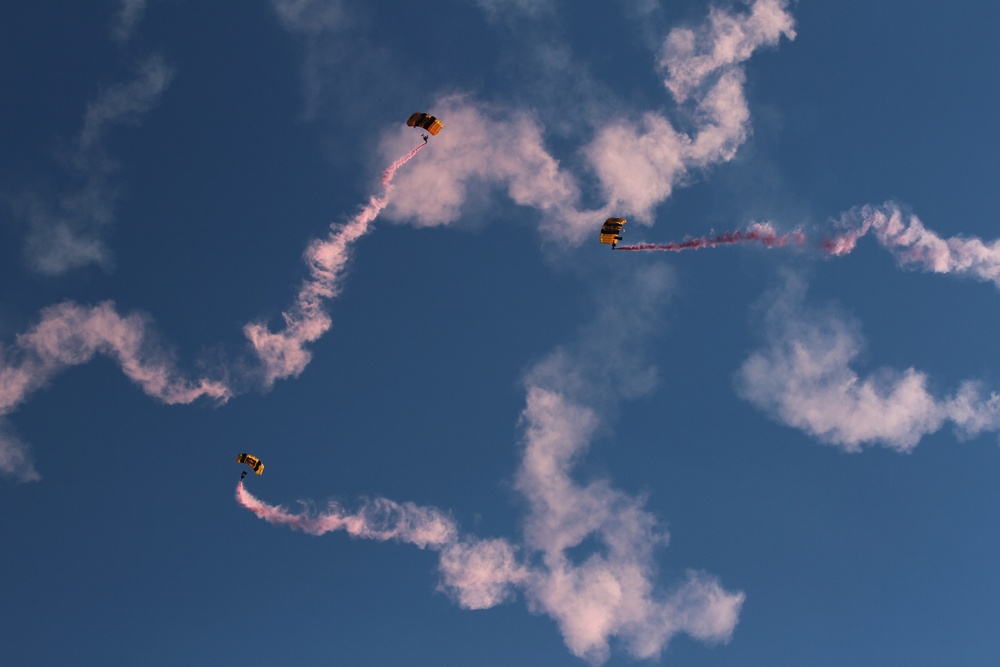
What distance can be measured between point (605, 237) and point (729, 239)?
1234 cm

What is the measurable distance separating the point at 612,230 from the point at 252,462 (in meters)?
51.9

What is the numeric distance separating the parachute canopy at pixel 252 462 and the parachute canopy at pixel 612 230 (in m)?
49.8

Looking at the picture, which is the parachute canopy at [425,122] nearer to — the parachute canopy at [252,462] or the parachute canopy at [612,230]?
the parachute canopy at [612,230]

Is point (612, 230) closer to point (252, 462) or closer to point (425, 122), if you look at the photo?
point (425, 122)

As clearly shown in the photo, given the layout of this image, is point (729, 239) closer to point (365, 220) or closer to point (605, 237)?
point (605, 237)

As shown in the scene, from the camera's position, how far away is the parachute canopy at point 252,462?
97125 millimetres

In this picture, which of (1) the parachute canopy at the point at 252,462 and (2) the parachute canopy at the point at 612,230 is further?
(1) the parachute canopy at the point at 252,462

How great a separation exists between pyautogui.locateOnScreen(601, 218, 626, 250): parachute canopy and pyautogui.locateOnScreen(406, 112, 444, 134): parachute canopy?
2143 centimetres

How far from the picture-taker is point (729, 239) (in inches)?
3152

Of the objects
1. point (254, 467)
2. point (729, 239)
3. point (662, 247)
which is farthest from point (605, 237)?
point (254, 467)

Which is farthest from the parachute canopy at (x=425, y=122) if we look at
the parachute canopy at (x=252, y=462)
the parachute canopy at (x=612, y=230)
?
the parachute canopy at (x=252, y=462)

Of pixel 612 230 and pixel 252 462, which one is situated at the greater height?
pixel 612 230

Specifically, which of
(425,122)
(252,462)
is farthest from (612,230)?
(252,462)

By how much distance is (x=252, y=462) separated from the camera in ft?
320
